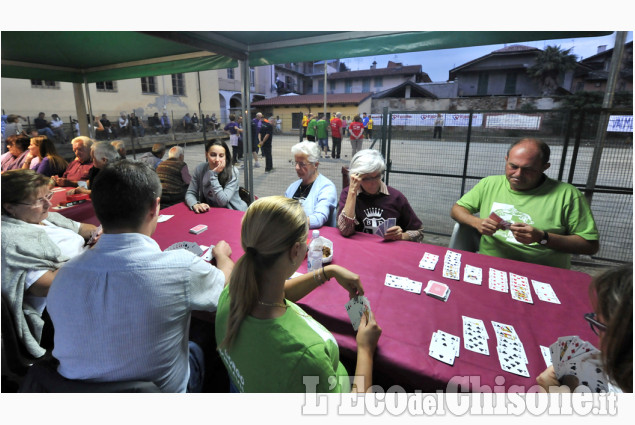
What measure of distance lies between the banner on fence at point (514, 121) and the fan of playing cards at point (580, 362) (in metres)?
3.93

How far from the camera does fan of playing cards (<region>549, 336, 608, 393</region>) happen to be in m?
0.90

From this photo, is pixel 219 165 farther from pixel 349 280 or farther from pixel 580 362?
pixel 580 362

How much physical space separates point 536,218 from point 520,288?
911 millimetres

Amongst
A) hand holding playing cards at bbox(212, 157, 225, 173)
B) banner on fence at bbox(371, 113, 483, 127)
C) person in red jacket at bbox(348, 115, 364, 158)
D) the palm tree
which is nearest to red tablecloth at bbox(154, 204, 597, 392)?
hand holding playing cards at bbox(212, 157, 225, 173)

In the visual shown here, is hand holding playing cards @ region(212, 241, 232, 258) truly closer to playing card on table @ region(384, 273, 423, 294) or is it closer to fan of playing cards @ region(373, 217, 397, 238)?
playing card on table @ region(384, 273, 423, 294)

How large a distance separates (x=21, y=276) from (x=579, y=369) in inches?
92.2

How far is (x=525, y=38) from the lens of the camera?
102 inches

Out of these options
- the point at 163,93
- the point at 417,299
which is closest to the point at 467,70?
the point at 163,93

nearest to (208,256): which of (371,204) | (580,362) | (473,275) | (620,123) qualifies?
(371,204)

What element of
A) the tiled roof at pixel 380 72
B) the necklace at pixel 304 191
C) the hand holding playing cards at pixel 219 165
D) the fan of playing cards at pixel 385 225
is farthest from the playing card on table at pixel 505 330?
the tiled roof at pixel 380 72

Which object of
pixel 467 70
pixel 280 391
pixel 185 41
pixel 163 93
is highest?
pixel 467 70

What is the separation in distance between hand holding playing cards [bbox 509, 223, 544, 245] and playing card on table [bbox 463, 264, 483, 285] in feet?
1.65

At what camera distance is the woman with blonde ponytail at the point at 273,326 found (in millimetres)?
923
